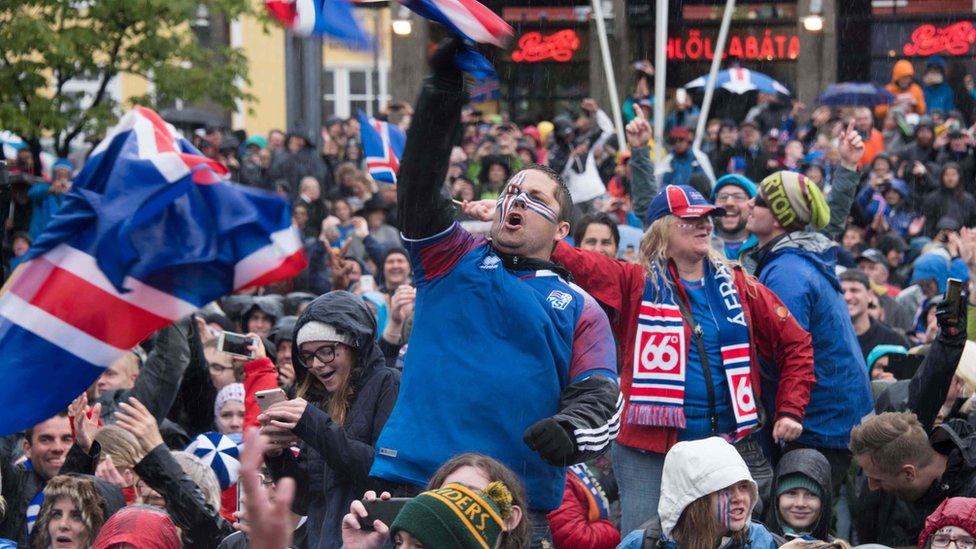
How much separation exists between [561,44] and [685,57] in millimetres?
2652

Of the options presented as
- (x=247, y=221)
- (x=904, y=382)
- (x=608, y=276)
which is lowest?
(x=904, y=382)

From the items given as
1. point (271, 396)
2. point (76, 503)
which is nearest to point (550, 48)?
point (76, 503)

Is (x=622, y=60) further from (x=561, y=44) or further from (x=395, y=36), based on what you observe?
(x=395, y=36)

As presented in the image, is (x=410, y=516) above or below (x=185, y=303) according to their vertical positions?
below

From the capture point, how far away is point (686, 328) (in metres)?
6.74

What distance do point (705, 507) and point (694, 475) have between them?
0.37ft

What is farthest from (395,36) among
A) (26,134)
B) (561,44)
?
(26,134)

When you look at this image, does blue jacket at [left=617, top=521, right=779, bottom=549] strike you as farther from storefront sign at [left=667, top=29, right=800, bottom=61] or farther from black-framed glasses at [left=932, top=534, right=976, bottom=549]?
storefront sign at [left=667, top=29, right=800, bottom=61]

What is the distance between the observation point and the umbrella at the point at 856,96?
76.4 feet

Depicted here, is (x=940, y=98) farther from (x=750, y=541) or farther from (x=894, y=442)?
(x=750, y=541)

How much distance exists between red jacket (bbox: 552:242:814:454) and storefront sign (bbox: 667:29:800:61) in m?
23.5

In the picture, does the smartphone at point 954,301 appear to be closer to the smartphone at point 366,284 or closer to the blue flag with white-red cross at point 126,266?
the blue flag with white-red cross at point 126,266

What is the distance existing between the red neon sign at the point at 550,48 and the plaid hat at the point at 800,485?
25.6 meters

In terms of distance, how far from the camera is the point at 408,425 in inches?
204
